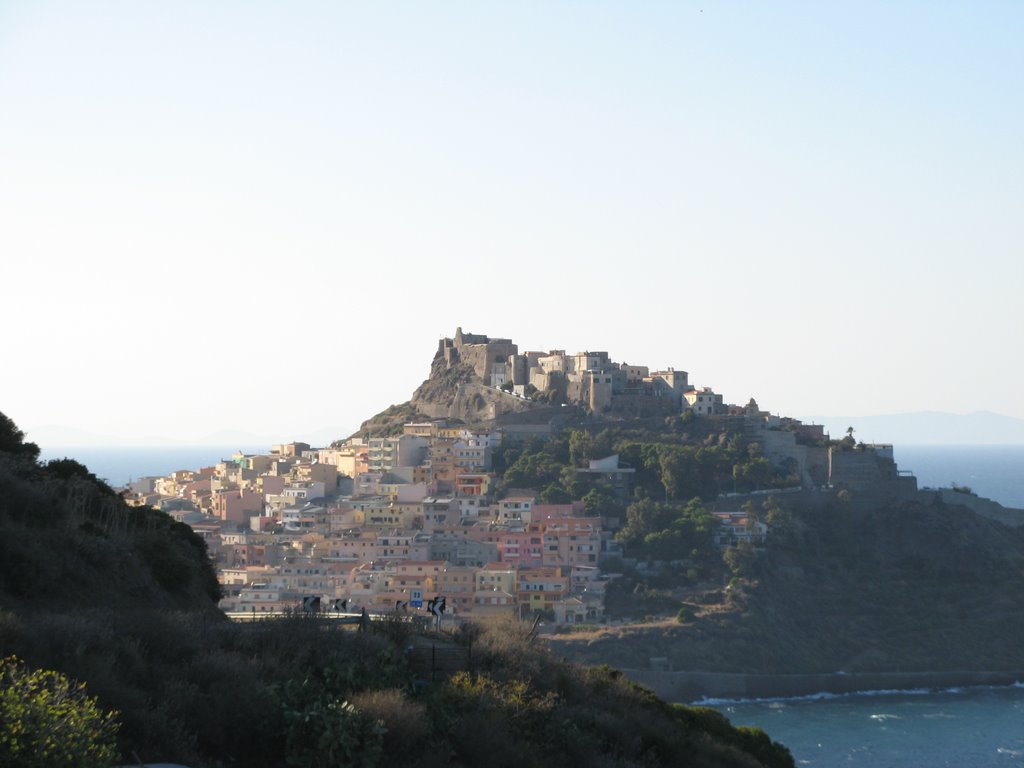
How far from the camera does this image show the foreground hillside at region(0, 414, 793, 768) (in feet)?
22.1

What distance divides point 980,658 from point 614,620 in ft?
32.3

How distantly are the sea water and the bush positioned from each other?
907 inches

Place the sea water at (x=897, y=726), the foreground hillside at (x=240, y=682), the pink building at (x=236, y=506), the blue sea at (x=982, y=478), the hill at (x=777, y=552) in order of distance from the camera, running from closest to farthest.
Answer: the foreground hillside at (x=240, y=682), the sea water at (x=897, y=726), the hill at (x=777, y=552), the pink building at (x=236, y=506), the blue sea at (x=982, y=478)

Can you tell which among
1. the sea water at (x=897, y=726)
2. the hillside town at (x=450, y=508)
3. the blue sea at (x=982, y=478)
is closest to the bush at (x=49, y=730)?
the sea water at (x=897, y=726)

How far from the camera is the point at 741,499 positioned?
45.5 meters

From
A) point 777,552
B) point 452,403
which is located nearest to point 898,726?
point 777,552

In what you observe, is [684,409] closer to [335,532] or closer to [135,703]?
[335,532]

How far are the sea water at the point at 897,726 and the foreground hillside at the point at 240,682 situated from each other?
18.3 metres

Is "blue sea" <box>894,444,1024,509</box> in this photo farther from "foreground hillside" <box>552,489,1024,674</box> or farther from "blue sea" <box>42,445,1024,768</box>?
"blue sea" <box>42,445,1024,768</box>

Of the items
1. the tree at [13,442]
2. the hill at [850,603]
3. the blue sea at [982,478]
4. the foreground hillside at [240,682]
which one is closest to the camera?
the foreground hillside at [240,682]

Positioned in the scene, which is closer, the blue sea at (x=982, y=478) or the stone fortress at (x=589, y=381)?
the stone fortress at (x=589, y=381)

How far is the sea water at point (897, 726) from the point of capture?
1120 inches

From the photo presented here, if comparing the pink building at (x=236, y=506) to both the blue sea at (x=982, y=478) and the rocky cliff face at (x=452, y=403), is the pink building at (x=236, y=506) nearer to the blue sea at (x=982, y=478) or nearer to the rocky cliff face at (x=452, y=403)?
the rocky cliff face at (x=452, y=403)

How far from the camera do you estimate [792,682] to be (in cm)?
3575
